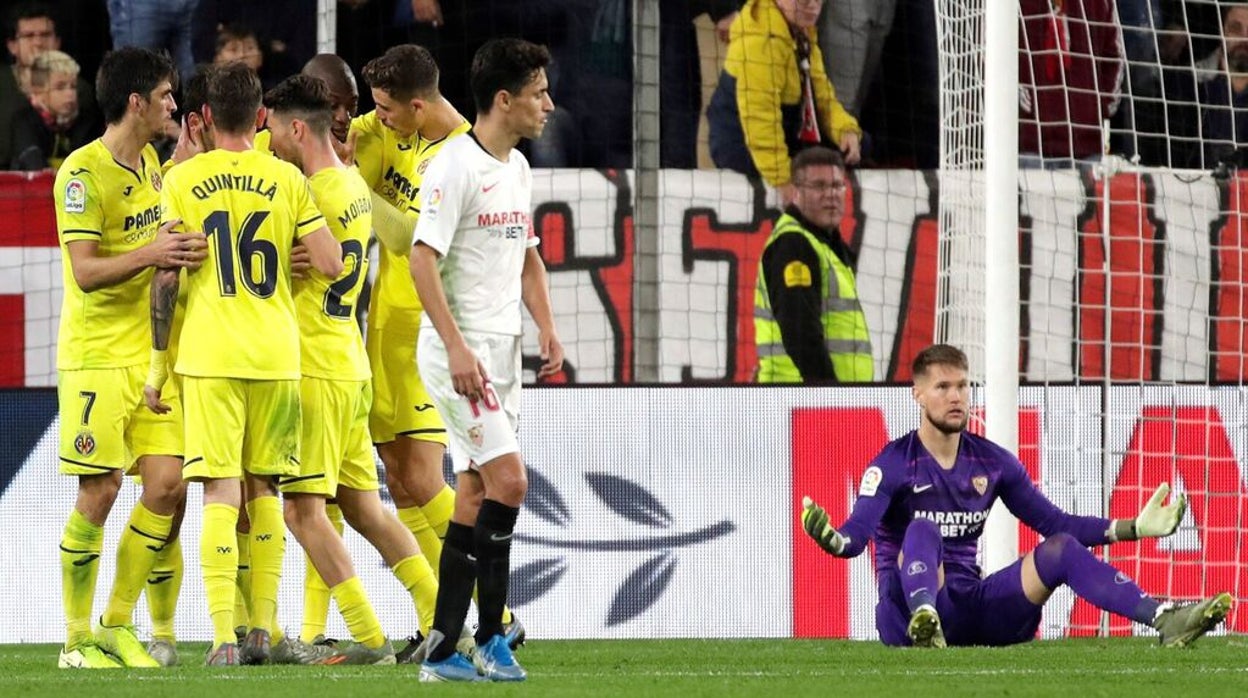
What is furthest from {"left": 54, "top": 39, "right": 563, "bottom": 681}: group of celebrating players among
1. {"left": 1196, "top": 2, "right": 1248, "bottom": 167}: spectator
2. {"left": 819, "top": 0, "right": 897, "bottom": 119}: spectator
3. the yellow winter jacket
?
{"left": 1196, "top": 2, "right": 1248, "bottom": 167}: spectator

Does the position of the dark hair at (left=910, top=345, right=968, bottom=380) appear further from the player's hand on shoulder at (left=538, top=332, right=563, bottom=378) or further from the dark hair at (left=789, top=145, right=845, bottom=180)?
the dark hair at (left=789, top=145, right=845, bottom=180)

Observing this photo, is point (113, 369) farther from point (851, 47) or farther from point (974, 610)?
point (851, 47)

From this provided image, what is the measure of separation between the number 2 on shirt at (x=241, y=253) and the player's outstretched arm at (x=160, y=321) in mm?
143

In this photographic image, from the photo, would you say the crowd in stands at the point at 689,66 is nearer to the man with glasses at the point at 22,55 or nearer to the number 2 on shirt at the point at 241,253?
the man with glasses at the point at 22,55

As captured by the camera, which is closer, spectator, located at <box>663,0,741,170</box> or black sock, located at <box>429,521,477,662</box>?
black sock, located at <box>429,521,477,662</box>

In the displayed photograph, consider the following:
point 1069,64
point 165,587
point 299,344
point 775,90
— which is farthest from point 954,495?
point 775,90

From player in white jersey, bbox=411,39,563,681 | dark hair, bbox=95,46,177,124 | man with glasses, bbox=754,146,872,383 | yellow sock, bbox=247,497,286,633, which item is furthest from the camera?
man with glasses, bbox=754,146,872,383

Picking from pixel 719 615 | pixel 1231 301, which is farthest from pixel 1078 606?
pixel 1231 301

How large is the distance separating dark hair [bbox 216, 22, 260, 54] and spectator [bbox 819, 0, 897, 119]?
295cm

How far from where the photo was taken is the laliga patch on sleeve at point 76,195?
617 centimetres

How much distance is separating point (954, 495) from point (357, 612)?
2027 mm

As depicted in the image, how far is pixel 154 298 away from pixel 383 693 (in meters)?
1.53

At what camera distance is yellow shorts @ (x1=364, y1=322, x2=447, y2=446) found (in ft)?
22.2

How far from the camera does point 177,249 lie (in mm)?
5816
